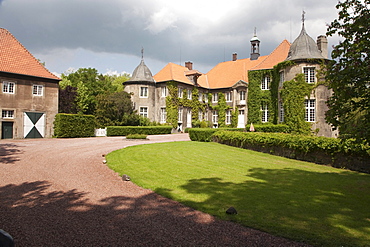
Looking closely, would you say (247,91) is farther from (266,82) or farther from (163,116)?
(163,116)

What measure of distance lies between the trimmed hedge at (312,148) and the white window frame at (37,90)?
19.4 meters

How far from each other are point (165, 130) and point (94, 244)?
→ 91.8 ft

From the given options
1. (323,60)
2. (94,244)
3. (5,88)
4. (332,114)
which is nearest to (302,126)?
(323,60)

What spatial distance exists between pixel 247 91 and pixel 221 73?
750cm

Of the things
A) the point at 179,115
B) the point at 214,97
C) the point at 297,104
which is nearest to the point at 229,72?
the point at 214,97

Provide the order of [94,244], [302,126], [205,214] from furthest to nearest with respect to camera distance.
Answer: [302,126] → [205,214] → [94,244]

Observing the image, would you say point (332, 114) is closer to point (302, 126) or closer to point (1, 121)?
point (302, 126)

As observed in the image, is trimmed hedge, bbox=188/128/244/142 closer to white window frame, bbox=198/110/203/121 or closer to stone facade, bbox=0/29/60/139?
stone facade, bbox=0/29/60/139

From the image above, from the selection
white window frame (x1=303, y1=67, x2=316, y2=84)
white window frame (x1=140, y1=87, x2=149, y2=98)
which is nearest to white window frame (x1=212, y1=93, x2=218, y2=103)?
white window frame (x1=140, y1=87, x2=149, y2=98)

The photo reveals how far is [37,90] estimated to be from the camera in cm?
2531

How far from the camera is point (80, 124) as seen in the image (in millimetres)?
25641

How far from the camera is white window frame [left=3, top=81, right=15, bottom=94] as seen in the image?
2325cm

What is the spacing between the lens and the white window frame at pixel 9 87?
2325 centimetres

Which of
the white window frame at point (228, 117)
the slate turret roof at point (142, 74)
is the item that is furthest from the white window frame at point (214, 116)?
the slate turret roof at point (142, 74)
